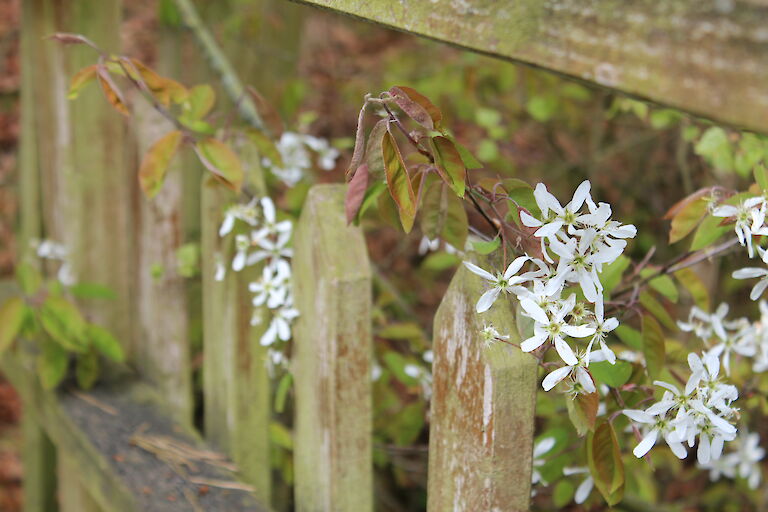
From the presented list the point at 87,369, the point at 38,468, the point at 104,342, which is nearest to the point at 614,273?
the point at 104,342

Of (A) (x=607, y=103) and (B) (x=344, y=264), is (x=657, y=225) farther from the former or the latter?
(B) (x=344, y=264)

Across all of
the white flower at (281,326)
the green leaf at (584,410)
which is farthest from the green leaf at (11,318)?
the green leaf at (584,410)

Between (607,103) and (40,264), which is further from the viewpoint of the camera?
(607,103)

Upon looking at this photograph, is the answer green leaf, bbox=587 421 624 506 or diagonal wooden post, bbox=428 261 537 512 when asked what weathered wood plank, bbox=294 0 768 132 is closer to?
diagonal wooden post, bbox=428 261 537 512

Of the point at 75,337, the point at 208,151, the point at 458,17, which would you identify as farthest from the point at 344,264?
the point at 75,337

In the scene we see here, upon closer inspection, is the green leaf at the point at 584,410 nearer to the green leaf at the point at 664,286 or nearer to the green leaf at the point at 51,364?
the green leaf at the point at 664,286

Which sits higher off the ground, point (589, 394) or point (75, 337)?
point (589, 394)
